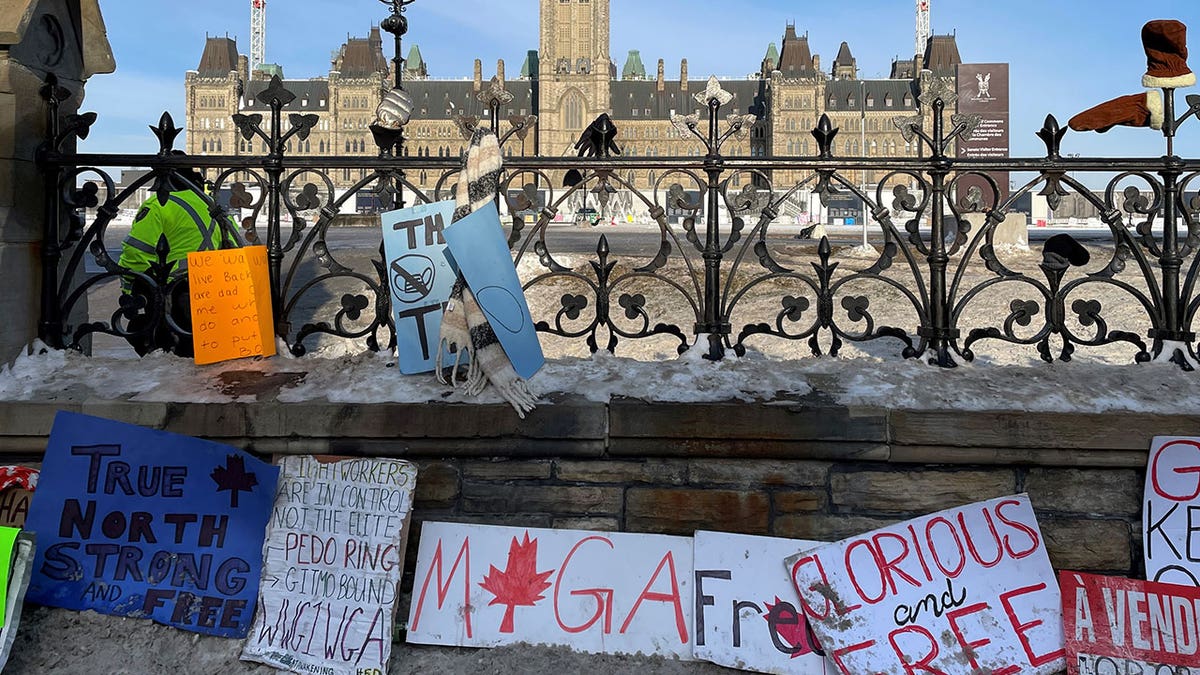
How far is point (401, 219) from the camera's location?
344cm

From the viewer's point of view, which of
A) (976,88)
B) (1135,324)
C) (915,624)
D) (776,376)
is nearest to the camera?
(915,624)

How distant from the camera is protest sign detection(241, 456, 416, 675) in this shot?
2893 millimetres

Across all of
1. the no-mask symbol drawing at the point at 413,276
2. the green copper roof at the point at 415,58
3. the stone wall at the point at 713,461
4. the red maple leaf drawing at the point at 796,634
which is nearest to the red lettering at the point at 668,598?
the stone wall at the point at 713,461

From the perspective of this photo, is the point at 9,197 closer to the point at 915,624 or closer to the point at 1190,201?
the point at 915,624

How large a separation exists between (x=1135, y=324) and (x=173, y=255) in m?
9.29

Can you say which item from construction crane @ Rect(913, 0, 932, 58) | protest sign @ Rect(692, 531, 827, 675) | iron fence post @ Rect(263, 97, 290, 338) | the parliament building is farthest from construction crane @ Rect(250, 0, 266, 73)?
protest sign @ Rect(692, 531, 827, 675)

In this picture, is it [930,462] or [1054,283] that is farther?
[1054,283]

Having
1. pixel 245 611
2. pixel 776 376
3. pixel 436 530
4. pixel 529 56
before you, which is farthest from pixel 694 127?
pixel 529 56

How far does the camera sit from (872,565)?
301 cm

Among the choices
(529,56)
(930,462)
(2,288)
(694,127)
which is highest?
(529,56)

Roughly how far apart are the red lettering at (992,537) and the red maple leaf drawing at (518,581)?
4.94 ft

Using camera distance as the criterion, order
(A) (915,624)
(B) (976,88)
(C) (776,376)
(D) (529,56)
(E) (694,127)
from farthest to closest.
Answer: (D) (529,56) → (B) (976,88) → (E) (694,127) → (C) (776,376) → (A) (915,624)

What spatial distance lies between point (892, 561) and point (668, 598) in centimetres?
82

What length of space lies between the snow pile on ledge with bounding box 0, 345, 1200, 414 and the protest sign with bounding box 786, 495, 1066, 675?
46 centimetres
